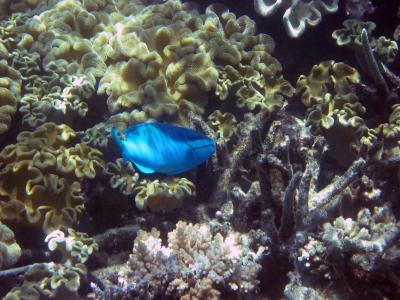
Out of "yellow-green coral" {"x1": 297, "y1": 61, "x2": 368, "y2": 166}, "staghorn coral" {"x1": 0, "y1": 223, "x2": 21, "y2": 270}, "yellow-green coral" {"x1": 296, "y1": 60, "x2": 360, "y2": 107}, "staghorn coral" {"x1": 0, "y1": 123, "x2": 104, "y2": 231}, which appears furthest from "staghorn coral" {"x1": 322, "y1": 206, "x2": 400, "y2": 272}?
"staghorn coral" {"x1": 0, "y1": 223, "x2": 21, "y2": 270}

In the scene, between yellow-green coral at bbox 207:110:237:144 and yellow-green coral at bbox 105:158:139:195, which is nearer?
yellow-green coral at bbox 105:158:139:195

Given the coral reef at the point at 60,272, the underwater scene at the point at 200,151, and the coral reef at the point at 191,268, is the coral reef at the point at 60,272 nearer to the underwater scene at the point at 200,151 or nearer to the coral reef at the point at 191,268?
the underwater scene at the point at 200,151

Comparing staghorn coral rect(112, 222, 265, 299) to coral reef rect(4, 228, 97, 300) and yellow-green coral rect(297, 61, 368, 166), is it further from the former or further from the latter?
yellow-green coral rect(297, 61, 368, 166)

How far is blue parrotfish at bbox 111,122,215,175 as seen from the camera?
251cm

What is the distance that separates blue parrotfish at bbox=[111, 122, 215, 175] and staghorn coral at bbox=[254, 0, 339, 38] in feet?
7.18

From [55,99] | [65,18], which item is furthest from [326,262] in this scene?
[65,18]

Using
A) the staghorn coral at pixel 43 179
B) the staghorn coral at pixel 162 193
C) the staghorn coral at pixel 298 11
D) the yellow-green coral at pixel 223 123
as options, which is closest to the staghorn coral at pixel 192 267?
the staghorn coral at pixel 162 193

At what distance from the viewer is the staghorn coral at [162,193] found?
338 cm

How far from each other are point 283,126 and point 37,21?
9.63ft

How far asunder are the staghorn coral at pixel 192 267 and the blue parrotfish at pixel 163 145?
0.70 meters

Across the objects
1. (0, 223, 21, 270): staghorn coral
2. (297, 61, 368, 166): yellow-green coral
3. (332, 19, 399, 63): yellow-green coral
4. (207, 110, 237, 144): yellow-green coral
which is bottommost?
(0, 223, 21, 270): staghorn coral

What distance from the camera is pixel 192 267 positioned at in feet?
9.33

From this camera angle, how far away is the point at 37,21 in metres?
4.44

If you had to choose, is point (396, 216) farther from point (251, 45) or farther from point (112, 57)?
point (112, 57)
